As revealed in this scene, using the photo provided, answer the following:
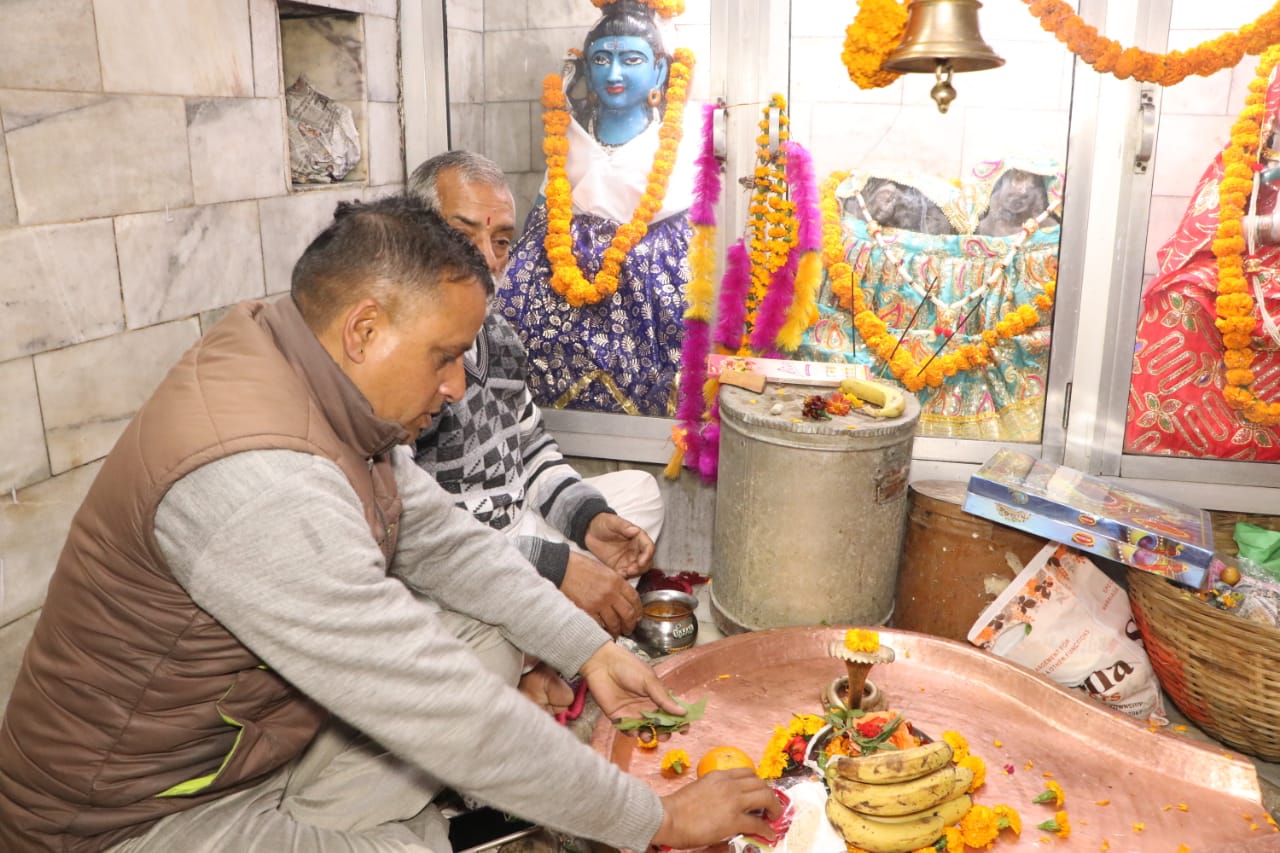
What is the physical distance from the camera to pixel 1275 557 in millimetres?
3166

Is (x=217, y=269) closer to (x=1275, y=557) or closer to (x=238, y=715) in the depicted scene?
(x=238, y=715)

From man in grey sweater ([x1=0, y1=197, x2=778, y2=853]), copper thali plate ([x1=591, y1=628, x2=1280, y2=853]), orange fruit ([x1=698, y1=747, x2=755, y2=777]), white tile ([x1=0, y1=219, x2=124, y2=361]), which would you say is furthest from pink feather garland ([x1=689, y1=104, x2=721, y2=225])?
orange fruit ([x1=698, y1=747, x2=755, y2=777])

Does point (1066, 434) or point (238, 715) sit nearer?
point (238, 715)

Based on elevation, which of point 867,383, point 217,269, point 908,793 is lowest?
point 908,793

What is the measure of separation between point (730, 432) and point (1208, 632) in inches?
56.7

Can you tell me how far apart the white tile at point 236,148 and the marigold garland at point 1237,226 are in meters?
2.97

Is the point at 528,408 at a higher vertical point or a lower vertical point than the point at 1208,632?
higher

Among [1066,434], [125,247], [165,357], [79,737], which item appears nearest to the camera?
[79,737]

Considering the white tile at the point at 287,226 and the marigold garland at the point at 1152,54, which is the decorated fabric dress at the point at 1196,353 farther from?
the white tile at the point at 287,226

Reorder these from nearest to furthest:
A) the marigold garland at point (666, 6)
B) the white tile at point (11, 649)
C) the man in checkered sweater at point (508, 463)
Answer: the white tile at point (11, 649) < the man in checkered sweater at point (508, 463) < the marigold garland at point (666, 6)

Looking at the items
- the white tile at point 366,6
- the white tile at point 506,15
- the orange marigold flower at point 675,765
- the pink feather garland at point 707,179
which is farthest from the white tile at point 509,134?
the orange marigold flower at point 675,765

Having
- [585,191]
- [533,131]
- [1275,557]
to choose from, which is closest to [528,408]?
[585,191]

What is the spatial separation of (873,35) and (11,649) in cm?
250

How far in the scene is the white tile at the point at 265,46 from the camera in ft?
9.60
